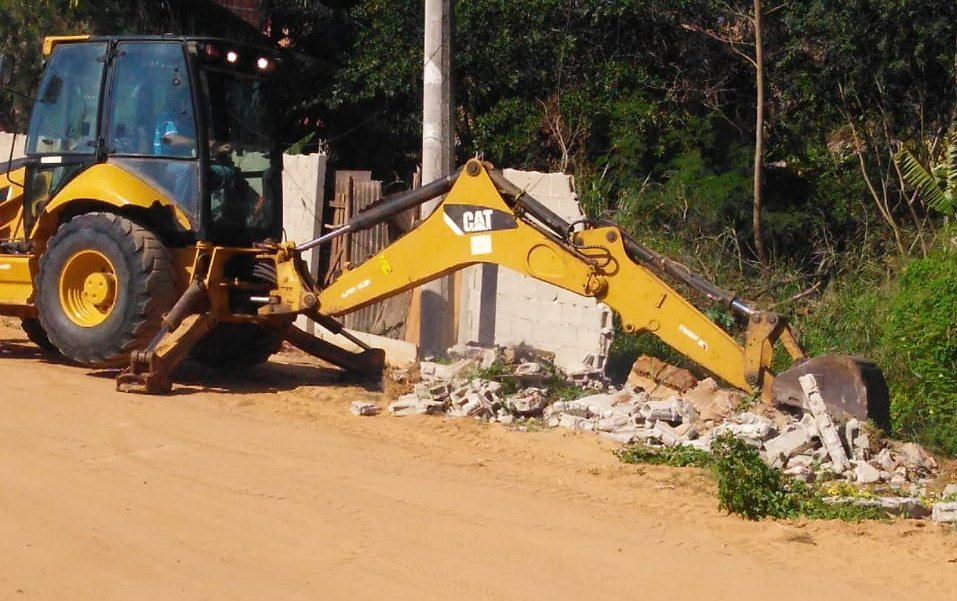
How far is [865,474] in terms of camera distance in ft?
27.1

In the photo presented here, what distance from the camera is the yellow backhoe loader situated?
9844mm

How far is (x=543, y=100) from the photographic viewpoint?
1689 cm

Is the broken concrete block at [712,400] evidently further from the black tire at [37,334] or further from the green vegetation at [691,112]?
the black tire at [37,334]

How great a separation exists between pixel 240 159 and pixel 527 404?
10.6 ft

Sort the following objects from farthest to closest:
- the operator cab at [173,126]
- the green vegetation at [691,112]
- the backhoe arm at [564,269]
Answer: the green vegetation at [691,112]
the operator cab at [173,126]
the backhoe arm at [564,269]

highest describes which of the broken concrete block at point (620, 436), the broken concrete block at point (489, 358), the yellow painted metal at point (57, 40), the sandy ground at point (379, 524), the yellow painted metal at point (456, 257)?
the yellow painted metal at point (57, 40)

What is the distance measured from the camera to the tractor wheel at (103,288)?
10516mm

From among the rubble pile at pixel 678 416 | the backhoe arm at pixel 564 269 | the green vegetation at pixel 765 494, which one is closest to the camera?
the green vegetation at pixel 765 494

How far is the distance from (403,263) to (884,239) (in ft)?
21.7

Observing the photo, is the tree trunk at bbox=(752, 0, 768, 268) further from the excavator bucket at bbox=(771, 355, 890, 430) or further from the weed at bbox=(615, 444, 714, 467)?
the weed at bbox=(615, 444, 714, 467)

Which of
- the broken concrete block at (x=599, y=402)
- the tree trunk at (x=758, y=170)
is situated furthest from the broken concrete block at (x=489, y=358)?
the tree trunk at (x=758, y=170)

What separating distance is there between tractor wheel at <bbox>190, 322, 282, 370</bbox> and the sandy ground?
1.73 meters

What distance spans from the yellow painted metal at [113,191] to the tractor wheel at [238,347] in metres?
1.25

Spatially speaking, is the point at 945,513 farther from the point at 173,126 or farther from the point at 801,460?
the point at 173,126
